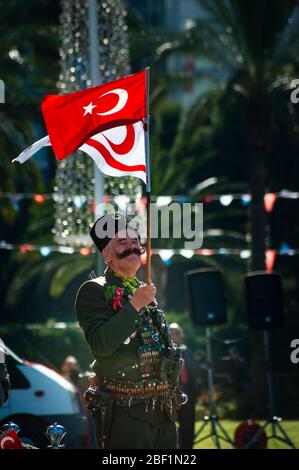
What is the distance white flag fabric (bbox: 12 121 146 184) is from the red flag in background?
7 centimetres

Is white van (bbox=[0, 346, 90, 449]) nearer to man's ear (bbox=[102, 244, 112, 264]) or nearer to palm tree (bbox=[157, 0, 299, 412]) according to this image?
man's ear (bbox=[102, 244, 112, 264])

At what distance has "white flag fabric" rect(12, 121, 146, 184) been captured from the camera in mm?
6637

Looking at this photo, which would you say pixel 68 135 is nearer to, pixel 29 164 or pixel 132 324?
pixel 132 324

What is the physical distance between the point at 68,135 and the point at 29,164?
47.1 ft

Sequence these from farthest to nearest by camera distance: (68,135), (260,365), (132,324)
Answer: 1. (260,365)
2. (68,135)
3. (132,324)

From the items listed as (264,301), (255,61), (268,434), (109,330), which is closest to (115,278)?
(109,330)

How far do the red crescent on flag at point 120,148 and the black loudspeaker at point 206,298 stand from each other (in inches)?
301

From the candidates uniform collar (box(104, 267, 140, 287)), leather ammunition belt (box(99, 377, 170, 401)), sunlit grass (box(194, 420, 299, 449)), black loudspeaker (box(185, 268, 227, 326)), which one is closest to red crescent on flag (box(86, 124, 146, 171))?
uniform collar (box(104, 267, 140, 287))

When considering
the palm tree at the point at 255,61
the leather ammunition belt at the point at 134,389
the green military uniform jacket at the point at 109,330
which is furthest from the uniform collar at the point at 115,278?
the palm tree at the point at 255,61

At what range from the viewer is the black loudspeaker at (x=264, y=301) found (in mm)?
13672

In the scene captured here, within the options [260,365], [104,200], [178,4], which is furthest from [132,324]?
[178,4]

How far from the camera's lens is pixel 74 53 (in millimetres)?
12609

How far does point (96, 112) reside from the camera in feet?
21.6

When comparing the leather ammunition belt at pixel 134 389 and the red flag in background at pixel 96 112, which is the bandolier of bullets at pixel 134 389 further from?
the red flag in background at pixel 96 112
